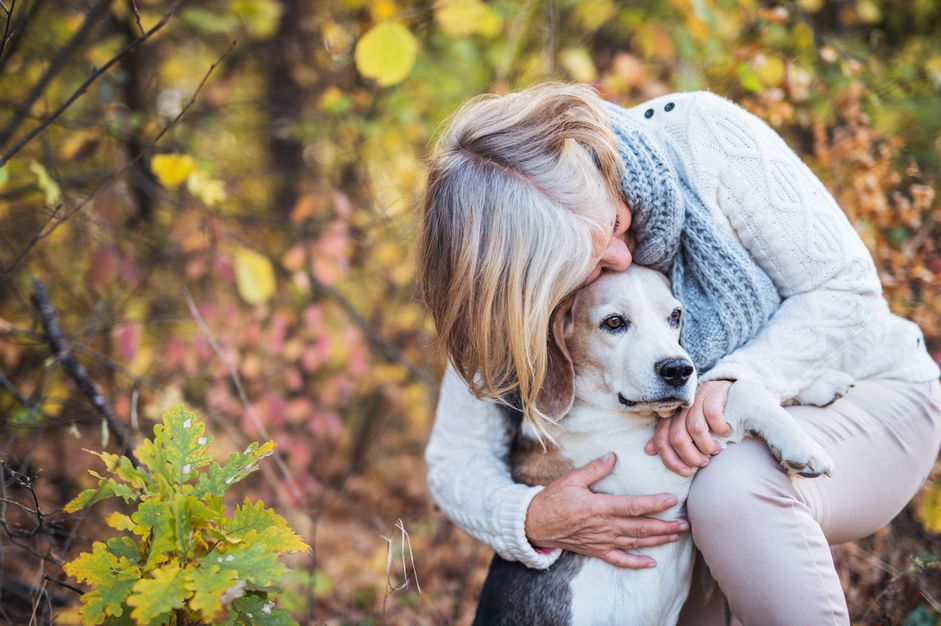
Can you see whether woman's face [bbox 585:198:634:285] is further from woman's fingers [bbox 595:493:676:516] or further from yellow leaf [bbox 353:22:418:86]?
yellow leaf [bbox 353:22:418:86]

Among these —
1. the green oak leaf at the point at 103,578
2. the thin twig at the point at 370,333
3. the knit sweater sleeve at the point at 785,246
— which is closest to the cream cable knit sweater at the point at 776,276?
the knit sweater sleeve at the point at 785,246

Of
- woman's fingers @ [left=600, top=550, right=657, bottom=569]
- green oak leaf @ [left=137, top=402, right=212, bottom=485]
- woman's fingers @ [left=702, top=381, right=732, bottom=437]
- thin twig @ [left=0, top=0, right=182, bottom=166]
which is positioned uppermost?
thin twig @ [left=0, top=0, right=182, bottom=166]

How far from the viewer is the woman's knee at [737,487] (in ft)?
5.95

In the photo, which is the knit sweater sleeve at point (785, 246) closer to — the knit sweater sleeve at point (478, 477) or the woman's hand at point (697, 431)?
the woman's hand at point (697, 431)

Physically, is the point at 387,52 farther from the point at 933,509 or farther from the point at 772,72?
the point at 933,509

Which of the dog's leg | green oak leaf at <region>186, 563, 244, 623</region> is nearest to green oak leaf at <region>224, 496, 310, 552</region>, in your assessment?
green oak leaf at <region>186, 563, 244, 623</region>

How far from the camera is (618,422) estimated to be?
2.17 meters

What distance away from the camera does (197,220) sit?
3725 millimetres

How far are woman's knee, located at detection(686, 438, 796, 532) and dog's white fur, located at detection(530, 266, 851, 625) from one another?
0.12 ft

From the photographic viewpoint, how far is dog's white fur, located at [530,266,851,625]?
77.8 inches

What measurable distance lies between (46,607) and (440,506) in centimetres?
126

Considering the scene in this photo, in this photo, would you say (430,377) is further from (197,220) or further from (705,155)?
(705,155)

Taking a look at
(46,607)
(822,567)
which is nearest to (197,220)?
(46,607)

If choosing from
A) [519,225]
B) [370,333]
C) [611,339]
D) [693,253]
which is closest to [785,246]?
[693,253]
